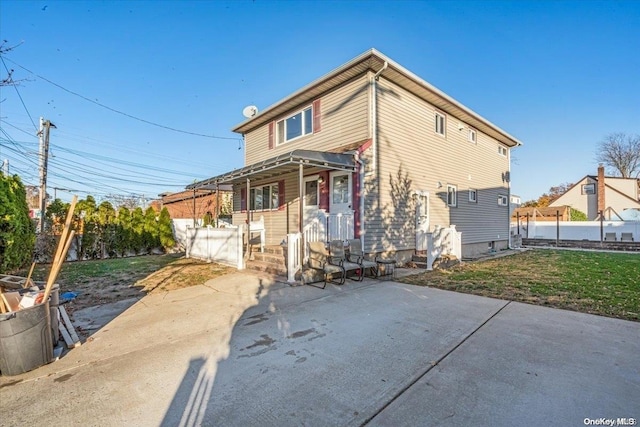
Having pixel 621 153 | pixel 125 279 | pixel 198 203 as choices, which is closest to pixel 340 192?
pixel 125 279

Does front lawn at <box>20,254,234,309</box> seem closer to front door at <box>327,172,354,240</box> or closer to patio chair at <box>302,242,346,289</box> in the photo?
patio chair at <box>302,242,346,289</box>

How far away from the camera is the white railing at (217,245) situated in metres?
9.12

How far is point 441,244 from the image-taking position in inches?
378

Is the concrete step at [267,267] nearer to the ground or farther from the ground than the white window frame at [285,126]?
nearer to the ground

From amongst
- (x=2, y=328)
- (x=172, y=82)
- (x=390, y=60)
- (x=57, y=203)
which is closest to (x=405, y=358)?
(x=2, y=328)

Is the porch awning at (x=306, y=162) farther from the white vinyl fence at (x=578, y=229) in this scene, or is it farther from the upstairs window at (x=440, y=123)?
the white vinyl fence at (x=578, y=229)

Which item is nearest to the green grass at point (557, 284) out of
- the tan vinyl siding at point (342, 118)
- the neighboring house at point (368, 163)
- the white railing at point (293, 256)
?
the neighboring house at point (368, 163)

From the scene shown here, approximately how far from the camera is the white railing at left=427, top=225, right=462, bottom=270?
9203 mm

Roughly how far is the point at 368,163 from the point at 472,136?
25.5 feet

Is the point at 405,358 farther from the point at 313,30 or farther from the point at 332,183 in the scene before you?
the point at 313,30

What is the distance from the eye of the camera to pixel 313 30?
10625mm

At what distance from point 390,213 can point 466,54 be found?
320 inches

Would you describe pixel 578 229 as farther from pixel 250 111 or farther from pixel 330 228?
pixel 250 111

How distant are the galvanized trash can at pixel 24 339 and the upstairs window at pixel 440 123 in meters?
12.3
